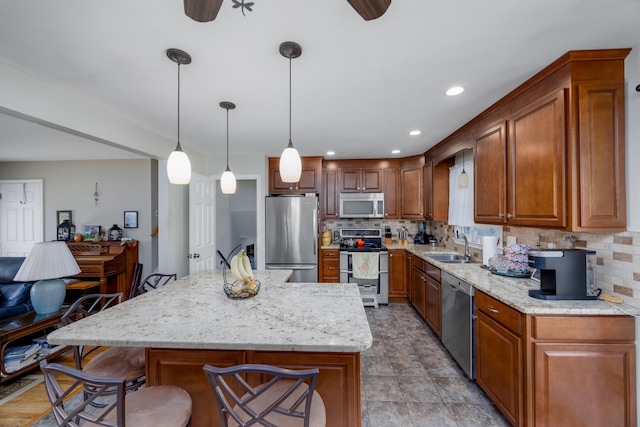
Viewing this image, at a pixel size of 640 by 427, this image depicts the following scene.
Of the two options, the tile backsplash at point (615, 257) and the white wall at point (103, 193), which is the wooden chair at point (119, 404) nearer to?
the tile backsplash at point (615, 257)

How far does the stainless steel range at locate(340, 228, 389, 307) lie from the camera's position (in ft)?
12.8

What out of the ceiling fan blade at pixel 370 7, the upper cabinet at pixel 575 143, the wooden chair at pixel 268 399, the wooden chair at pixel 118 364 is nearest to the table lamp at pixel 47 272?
the wooden chair at pixel 118 364

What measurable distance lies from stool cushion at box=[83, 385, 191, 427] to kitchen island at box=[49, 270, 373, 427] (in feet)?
0.38

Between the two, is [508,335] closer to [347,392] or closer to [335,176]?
[347,392]

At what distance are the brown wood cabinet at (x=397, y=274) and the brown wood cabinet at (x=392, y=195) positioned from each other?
0.65 meters

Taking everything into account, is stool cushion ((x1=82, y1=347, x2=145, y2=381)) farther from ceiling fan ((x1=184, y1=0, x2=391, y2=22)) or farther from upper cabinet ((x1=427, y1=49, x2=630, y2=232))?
upper cabinet ((x1=427, y1=49, x2=630, y2=232))

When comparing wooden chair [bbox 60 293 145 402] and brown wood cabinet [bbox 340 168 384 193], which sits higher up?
brown wood cabinet [bbox 340 168 384 193]

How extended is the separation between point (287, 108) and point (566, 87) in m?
1.95

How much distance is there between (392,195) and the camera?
14.4ft

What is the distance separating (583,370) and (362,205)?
3.13 meters

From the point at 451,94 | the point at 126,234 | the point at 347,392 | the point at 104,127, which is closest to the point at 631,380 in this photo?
the point at 347,392

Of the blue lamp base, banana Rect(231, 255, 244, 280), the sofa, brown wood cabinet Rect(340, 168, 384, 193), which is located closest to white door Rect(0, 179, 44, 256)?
the sofa

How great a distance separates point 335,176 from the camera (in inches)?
175

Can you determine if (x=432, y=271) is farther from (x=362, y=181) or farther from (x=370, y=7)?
(x=370, y=7)
